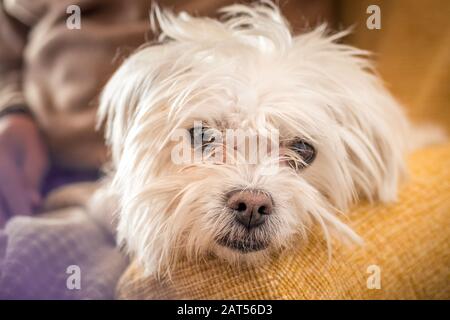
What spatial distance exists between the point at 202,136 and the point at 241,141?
3.0 inches

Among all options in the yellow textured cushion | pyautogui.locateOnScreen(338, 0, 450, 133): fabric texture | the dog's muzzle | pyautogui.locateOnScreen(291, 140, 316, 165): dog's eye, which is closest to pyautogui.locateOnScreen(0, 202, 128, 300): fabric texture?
the yellow textured cushion

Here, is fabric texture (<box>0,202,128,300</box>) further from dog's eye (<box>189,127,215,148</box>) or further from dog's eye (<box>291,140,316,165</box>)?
dog's eye (<box>291,140,316,165</box>)

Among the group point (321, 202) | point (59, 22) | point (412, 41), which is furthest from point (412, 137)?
point (59, 22)

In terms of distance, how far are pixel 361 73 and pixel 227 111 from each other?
1.01 ft

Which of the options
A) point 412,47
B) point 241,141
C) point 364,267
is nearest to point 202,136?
point 241,141

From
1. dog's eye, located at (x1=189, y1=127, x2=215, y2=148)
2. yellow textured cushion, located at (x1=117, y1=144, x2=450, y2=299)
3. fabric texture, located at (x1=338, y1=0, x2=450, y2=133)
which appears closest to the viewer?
yellow textured cushion, located at (x1=117, y1=144, x2=450, y2=299)

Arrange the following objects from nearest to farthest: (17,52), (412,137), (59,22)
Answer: (412,137)
(59,22)
(17,52)

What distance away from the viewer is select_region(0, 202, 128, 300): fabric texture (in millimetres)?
986

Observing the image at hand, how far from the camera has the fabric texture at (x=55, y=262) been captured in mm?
986

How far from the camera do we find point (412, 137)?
136cm

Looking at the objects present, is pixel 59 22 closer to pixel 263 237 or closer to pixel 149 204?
pixel 149 204

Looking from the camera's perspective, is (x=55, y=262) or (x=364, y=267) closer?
(x=364, y=267)

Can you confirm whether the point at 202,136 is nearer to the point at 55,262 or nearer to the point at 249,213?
the point at 249,213

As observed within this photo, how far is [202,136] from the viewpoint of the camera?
95 cm
